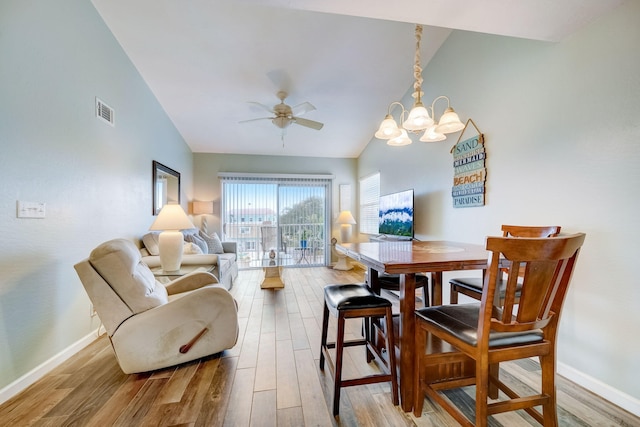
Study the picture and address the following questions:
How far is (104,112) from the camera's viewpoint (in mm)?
2658


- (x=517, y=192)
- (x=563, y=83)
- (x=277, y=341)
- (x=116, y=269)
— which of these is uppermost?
(x=563, y=83)

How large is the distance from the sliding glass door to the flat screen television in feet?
6.51

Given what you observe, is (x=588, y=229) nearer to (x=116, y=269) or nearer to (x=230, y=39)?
(x=116, y=269)

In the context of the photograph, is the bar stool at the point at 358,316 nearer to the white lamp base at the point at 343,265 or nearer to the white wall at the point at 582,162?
the white wall at the point at 582,162

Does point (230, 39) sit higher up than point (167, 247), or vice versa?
point (230, 39)

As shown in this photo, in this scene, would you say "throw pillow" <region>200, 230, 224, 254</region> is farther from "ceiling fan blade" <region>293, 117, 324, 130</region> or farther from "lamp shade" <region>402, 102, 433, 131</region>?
"lamp shade" <region>402, 102, 433, 131</region>

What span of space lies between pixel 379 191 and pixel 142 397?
447cm

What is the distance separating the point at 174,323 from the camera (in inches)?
75.1

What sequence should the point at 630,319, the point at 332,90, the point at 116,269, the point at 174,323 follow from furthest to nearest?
the point at 332,90 < the point at 174,323 < the point at 116,269 < the point at 630,319

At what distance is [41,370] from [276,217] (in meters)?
4.38

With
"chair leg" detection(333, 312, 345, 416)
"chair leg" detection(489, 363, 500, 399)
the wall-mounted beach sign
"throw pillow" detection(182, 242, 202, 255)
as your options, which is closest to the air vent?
"throw pillow" detection(182, 242, 202, 255)

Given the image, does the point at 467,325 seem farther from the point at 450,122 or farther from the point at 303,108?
the point at 303,108

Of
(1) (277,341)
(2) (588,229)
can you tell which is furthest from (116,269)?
(2) (588,229)

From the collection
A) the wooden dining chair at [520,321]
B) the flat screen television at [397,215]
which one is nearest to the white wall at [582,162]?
the wooden dining chair at [520,321]
